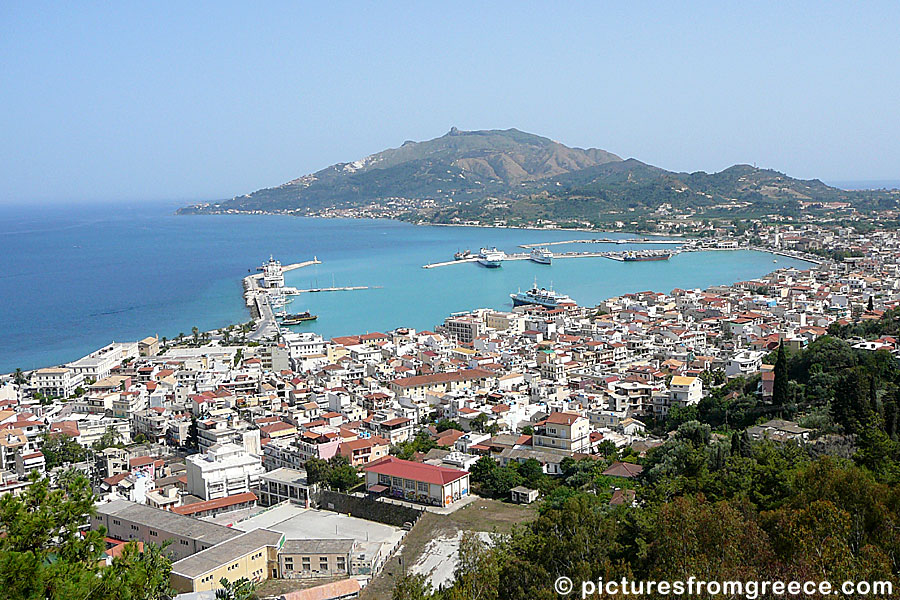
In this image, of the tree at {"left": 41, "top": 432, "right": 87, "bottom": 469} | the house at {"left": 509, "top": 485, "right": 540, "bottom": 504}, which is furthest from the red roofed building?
the tree at {"left": 41, "top": 432, "right": 87, "bottom": 469}

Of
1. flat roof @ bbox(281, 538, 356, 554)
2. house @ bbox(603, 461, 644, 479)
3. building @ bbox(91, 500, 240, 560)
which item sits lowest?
building @ bbox(91, 500, 240, 560)

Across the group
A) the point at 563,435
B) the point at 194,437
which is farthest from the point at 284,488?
the point at 563,435

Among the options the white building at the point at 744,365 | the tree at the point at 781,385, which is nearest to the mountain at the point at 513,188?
the white building at the point at 744,365

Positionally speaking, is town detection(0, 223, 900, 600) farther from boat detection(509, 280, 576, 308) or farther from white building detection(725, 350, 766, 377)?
boat detection(509, 280, 576, 308)

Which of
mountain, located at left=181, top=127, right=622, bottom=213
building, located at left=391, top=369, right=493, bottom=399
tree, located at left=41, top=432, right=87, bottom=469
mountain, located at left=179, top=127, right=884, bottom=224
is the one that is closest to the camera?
tree, located at left=41, top=432, right=87, bottom=469

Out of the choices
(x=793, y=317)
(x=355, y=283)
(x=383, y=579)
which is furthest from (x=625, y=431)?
(x=355, y=283)

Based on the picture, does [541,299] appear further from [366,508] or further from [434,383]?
[366,508]

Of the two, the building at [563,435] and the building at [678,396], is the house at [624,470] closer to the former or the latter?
the building at [563,435]
